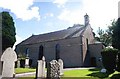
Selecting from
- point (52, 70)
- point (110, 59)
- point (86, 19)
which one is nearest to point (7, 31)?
point (86, 19)

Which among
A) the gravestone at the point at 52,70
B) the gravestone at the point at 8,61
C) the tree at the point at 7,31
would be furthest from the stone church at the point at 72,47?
the gravestone at the point at 8,61

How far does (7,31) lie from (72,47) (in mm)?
14593

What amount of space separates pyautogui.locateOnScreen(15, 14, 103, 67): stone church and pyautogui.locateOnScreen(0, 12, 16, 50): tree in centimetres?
1056

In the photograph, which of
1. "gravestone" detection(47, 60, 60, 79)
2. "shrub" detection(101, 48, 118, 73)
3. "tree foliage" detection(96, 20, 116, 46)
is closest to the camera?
"gravestone" detection(47, 60, 60, 79)

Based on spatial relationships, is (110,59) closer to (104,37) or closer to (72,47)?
(72,47)

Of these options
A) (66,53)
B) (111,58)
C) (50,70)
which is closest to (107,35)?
(66,53)

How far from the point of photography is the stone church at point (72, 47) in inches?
1741

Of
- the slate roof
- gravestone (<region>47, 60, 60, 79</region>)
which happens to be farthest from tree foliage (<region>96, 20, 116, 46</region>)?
gravestone (<region>47, 60, 60, 79</region>)

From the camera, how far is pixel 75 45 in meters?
45.2

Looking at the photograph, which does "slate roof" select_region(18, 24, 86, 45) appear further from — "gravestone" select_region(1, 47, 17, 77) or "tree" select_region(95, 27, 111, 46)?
"gravestone" select_region(1, 47, 17, 77)

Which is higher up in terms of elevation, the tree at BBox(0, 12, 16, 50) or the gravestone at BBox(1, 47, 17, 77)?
the tree at BBox(0, 12, 16, 50)

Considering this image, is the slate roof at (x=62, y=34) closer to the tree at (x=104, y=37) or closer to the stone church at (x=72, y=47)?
the stone church at (x=72, y=47)

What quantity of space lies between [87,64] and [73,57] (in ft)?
11.3

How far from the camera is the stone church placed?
145ft
